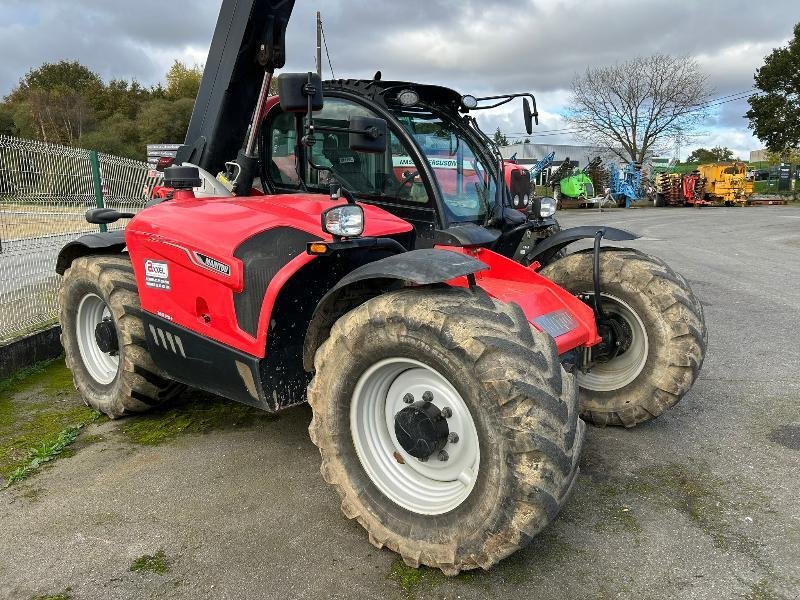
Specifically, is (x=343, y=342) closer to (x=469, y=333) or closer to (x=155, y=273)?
(x=469, y=333)

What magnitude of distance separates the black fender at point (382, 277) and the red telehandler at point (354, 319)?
1cm

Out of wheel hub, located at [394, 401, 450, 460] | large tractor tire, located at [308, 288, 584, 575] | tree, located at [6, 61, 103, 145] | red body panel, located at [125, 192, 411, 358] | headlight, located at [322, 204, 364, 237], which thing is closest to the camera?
large tractor tire, located at [308, 288, 584, 575]

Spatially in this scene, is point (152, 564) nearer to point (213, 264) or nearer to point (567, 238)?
point (213, 264)

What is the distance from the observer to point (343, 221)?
10.3ft

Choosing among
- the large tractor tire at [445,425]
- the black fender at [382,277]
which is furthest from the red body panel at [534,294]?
the large tractor tire at [445,425]

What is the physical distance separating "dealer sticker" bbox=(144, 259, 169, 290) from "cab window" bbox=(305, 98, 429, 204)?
1.06 meters

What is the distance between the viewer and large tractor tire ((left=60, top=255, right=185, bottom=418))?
14.0 feet

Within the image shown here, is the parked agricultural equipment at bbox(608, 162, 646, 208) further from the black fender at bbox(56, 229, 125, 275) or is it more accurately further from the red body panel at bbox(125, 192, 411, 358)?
the red body panel at bbox(125, 192, 411, 358)

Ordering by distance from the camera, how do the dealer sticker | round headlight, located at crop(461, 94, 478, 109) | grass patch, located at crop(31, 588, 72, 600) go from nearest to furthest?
grass patch, located at crop(31, 588, 72, 600) → the dealer sticker → round headlight, located at crop(461, 94, 478, 109)

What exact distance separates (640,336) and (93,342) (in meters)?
3.87

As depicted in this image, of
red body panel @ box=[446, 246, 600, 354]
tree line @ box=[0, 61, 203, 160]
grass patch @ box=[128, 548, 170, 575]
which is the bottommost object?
grass patch @ box=[128, 548, 170, 575]

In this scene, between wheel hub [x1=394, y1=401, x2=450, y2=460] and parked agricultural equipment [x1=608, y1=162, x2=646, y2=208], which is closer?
wheel hub [x1=394, y1=401, x2=450, y2=460]

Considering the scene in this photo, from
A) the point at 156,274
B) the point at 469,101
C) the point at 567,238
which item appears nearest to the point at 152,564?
the point at 156,274

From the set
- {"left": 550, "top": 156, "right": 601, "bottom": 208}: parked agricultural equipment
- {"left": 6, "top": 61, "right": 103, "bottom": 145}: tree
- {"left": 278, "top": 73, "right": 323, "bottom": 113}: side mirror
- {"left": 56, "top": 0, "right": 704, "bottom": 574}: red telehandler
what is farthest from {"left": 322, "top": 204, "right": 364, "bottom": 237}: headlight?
{"left": 6, "top": 61, "right": 103, "bottom": 145}: tree
